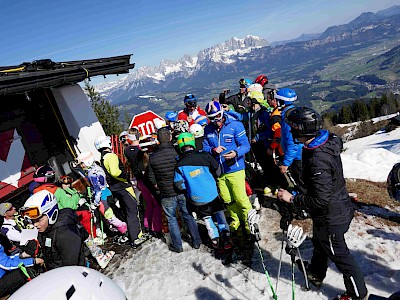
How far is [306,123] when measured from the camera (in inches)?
125

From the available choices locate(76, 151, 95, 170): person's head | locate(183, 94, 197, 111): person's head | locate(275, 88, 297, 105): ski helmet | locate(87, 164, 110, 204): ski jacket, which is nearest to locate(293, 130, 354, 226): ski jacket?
locate(275, 88, 297, 105): ski helmet

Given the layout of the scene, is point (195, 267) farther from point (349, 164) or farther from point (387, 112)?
point (387, 112)

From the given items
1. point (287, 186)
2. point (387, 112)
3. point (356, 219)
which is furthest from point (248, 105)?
point (387, 112)

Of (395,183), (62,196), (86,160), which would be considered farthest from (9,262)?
(395,183)

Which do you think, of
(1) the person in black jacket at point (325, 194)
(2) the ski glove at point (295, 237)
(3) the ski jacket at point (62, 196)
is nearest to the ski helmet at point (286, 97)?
(1) the person in black jacket at point (325, 194)

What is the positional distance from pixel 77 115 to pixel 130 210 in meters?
5.30

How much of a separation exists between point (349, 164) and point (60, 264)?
362 inches

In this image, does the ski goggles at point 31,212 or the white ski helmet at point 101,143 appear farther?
the white ski helmet at point 101,143

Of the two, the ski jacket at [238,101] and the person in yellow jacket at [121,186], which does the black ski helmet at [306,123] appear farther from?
the ski jacket at [238,101]

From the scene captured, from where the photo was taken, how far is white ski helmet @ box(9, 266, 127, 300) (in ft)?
7.78

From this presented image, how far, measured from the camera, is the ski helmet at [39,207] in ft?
11.4

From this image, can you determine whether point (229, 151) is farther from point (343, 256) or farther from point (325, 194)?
point (343, 256)

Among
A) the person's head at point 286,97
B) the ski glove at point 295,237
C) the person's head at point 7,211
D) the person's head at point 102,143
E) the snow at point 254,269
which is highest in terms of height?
the person's head at point 102,143

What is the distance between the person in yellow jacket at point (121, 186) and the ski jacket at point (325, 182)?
4.21 meters
